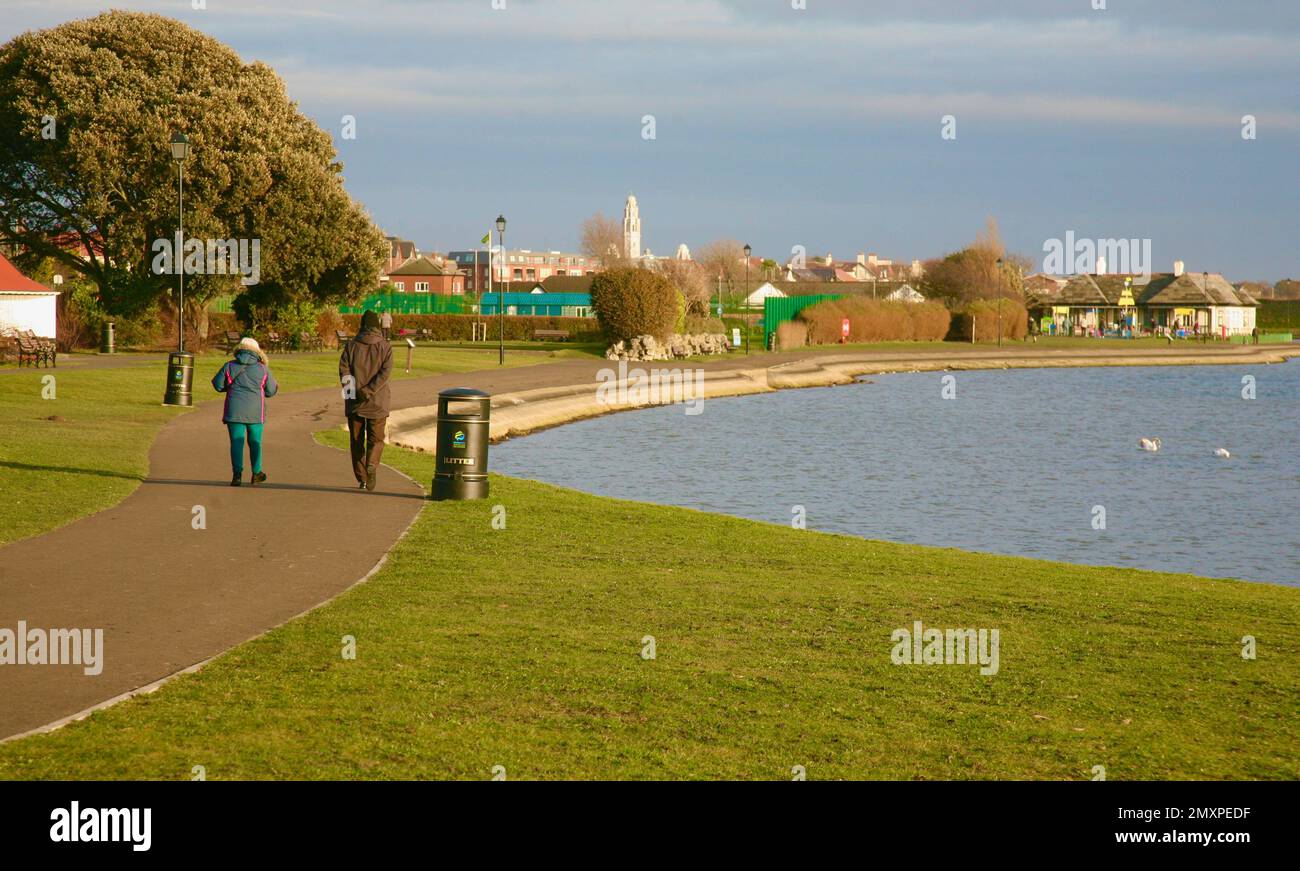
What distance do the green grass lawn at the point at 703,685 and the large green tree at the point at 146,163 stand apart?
1547 inches

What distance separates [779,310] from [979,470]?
52599mm

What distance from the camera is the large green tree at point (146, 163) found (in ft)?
158

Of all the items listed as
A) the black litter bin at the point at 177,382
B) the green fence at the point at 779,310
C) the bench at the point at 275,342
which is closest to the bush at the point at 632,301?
the bench at the point at 275,342

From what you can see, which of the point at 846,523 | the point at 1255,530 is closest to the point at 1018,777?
the point at 846,523

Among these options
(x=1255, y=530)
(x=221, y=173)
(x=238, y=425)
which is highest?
(x=221, y=173)

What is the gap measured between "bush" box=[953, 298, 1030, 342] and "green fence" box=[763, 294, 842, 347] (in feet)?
76.7

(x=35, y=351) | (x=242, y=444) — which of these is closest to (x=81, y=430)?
(x=242, y=444)

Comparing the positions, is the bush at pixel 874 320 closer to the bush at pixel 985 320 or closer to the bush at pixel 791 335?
the bush at pixel 791 335

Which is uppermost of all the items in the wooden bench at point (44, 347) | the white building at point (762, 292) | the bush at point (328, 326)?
the white building at point (762, 292)

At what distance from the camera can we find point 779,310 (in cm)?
8381
